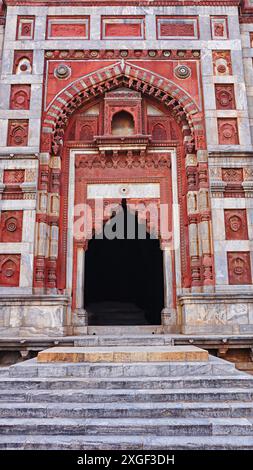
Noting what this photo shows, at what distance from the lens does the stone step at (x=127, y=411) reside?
363 centimetres

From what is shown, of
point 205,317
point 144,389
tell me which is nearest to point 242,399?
point 144,389

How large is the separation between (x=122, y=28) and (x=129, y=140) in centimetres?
315

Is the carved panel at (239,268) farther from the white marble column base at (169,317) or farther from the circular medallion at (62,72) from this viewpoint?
the circular medallion at (62,72)

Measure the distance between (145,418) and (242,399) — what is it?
3.38 ft

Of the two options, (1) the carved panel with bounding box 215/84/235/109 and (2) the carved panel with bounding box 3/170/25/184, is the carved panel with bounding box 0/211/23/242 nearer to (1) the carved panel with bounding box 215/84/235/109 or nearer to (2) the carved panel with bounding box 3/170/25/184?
(2) the carved panel with bounding box 3/170/25/184

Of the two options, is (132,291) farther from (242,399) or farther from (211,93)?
(242,399)

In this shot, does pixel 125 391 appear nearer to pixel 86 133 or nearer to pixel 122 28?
pixel 86 133

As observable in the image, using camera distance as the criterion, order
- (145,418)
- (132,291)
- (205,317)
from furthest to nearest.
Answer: (132,291) → (205,317) → (145,418)

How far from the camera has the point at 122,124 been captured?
10.8m

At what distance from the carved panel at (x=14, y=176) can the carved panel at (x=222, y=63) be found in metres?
5.56

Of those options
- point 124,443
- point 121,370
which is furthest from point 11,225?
point 124,443

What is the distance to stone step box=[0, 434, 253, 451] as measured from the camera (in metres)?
3.06

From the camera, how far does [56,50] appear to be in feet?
35.0
